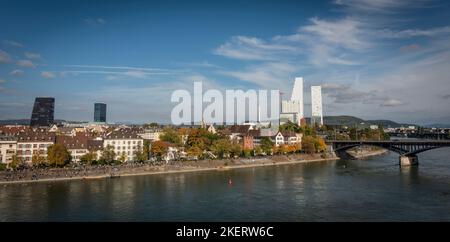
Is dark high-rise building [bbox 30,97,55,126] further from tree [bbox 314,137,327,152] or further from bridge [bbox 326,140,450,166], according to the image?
bridge [bbox 326,140,450,166]

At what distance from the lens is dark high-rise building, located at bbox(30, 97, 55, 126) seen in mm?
65688

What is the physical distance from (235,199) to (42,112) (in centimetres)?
5937

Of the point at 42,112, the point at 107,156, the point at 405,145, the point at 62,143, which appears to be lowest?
the point at 107,156

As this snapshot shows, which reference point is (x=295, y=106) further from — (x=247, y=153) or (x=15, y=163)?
(x=15, y=163)

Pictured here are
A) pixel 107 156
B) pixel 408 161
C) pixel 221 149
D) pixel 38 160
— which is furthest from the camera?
pixel 221 149

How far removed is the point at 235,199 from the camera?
15734 millimetres

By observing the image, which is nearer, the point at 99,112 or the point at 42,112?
the point at 42,112

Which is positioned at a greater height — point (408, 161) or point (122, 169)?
point (408, 161)

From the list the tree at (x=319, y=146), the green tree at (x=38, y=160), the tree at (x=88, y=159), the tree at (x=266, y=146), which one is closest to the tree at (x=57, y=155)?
the green tree at (x=38, y=160)

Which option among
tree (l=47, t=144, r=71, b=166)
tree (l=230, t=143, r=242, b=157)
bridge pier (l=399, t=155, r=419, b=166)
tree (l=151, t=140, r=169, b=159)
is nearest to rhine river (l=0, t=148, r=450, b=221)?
tree (l=47, t=144, r=71, b=166)

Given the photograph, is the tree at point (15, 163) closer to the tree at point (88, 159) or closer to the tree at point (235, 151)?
the tree at point (88, 159)

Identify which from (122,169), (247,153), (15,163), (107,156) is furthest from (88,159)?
(247,153)

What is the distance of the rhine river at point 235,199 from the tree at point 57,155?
11.5 feet

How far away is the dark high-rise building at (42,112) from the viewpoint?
65.7 m
